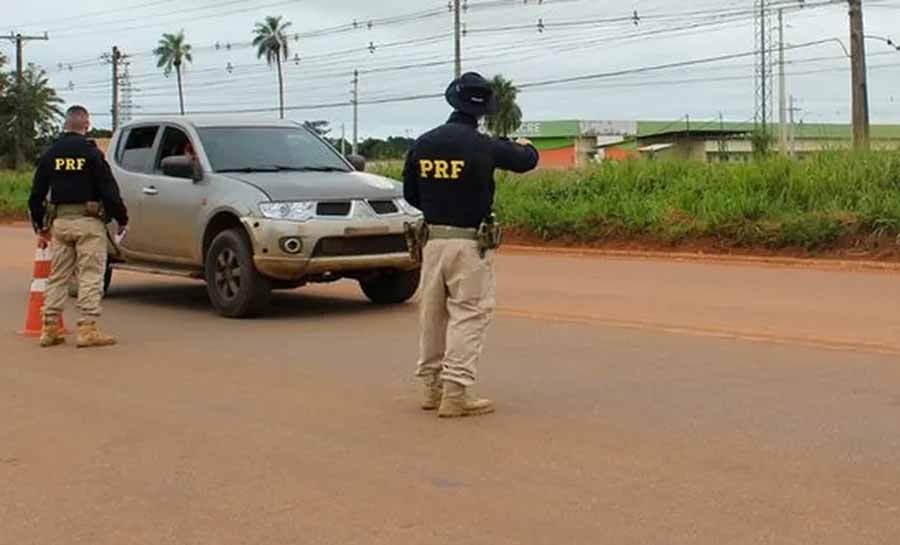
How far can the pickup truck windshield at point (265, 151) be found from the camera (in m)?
12.4

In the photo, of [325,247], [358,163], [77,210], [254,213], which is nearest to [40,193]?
[77,210]

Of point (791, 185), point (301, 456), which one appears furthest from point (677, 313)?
point (791, 185)

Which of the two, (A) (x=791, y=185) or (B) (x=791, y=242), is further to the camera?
(A) (x=791, y=185)

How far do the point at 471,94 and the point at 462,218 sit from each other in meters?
0.70

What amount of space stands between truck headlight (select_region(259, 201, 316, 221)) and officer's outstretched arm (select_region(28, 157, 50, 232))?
1.89 metres

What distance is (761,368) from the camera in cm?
867

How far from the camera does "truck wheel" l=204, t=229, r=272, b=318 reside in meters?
11.6

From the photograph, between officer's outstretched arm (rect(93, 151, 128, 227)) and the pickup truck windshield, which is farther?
the pickup truck windshield

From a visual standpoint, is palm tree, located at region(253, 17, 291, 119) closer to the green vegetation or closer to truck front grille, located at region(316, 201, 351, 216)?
the green vegetation

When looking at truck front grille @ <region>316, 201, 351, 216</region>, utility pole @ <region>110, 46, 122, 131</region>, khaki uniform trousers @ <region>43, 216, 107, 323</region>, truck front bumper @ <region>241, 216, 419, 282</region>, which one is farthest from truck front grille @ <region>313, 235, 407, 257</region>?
utility pole @ <region>110, 46, 122, 131</region>

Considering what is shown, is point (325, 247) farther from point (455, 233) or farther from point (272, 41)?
point (272, 41)

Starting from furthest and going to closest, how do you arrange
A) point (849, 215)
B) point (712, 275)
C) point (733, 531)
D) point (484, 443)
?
point (849, 215) < point (712, 275) < point (484, 443) < point (733, 531)

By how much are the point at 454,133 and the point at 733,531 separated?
10.1ft

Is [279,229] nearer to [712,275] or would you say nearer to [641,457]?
[641,457]
